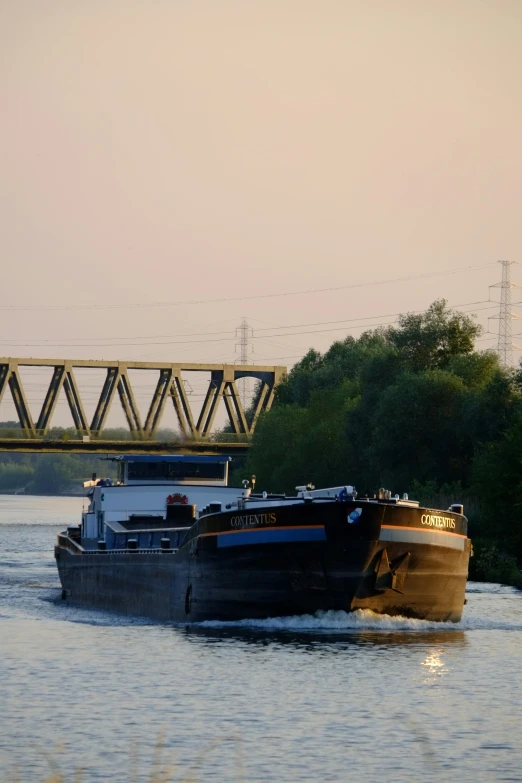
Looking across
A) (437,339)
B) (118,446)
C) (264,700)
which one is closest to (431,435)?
(437,339)

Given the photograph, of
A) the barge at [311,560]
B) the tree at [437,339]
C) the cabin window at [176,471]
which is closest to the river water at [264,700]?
the barge at [311,560]

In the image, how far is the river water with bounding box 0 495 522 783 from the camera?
23.1 metres

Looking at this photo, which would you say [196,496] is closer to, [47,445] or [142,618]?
[142,618]

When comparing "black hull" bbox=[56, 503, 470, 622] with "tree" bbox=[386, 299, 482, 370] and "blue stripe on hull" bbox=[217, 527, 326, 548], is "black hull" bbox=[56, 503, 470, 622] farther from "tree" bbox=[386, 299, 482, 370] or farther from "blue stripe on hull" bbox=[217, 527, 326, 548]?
"tree" bbox=[386, 299, 482, 370]

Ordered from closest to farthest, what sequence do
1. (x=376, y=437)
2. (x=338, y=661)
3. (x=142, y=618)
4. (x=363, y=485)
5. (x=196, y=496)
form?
1. (x=338, y=661)
2. (x=142, y=618)
3. (x=196, y=496)
4. (x=376, y=437)
5. (x=363, y=485)

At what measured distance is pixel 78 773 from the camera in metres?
22.2

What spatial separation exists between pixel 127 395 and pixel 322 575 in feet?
327

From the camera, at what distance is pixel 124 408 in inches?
5325

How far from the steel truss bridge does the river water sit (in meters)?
85.0

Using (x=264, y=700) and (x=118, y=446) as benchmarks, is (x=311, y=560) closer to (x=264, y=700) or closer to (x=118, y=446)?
(x=264, y=700)

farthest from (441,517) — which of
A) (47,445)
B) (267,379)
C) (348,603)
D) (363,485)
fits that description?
(267,379)

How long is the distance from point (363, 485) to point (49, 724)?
2803 inches

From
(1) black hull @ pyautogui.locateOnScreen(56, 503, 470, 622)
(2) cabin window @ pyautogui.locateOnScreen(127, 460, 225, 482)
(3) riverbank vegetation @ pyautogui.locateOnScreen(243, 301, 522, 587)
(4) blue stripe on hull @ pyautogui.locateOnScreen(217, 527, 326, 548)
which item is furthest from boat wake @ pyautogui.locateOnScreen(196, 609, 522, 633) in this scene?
(3) riverbank vegetation @ pyautogui.locateOnScreen(243, 301, 522, 587)

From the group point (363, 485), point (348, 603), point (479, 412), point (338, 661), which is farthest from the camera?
point (363, 485)
